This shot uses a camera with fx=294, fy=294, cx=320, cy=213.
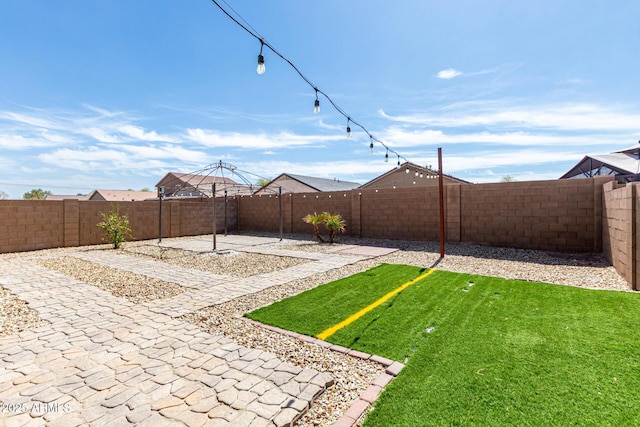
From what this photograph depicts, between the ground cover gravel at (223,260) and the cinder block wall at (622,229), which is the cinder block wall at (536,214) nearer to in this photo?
the cinder block wall at (622,229)

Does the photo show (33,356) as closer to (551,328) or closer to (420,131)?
(551,328)

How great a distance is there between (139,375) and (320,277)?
377cm

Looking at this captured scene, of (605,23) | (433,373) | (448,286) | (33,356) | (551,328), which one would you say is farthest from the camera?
(605,23)

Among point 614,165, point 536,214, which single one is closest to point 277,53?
point 536,214

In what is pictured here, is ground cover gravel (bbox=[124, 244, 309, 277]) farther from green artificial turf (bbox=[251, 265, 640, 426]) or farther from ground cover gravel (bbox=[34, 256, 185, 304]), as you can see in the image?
green artificial turf (bbox=[251, 265, 640, 426])

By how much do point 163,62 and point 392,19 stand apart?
6617mm

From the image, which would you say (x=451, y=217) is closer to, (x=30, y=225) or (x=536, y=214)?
(x=536, y=214)

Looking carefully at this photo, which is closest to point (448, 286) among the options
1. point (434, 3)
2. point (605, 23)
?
point (434, 3)

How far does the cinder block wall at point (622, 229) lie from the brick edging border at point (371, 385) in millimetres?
4750

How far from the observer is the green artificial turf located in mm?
1996

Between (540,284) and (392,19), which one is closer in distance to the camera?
(540,284)

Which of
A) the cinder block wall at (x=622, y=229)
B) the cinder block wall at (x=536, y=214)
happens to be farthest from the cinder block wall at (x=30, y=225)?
the cinder block wall at (x=622, y=229)

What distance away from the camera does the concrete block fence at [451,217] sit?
21.5 feet

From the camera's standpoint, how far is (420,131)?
35.2 ft
